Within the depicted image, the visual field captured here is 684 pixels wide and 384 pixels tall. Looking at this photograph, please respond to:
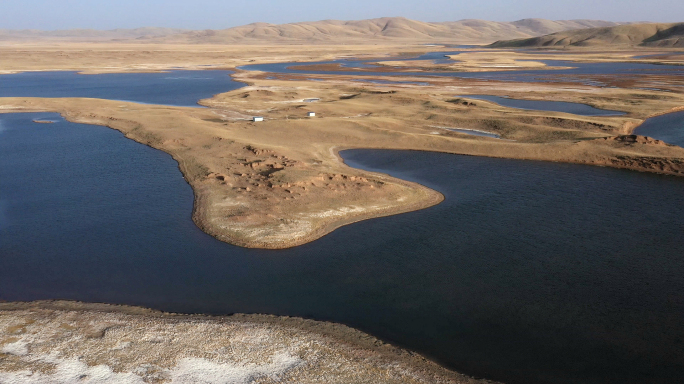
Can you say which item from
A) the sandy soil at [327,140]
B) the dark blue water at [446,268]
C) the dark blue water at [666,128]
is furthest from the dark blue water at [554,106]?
the dark blue water at [446,268]

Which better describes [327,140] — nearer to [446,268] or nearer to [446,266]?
[446,266]

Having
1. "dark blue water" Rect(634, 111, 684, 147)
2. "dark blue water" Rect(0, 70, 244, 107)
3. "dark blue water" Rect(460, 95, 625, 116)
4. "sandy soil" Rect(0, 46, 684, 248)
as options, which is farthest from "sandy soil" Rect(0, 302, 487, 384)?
"dark blue water" Rect(460, 95, 625, 116)

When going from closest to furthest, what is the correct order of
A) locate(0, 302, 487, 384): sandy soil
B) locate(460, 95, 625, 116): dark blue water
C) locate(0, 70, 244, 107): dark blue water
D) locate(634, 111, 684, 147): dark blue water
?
locate(0, 302, 487, 384): sandy soil
locate(634, 111, 684, 147): dark blue water
locate(460, 95, 625, 116): dark blue water
locate(0, 70, 244, 107): dark blue water

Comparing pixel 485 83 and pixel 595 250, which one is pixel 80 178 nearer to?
pixel 595 250

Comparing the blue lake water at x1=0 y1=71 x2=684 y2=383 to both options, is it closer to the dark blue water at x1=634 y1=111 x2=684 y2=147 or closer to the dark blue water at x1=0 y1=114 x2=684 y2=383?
the dark blue water at x1=0 y1=114 x2=684 y2=383

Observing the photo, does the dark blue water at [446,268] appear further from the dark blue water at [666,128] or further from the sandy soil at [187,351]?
the dark blue water at [666,128]

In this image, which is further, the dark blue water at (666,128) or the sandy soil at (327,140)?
the dark blue water at (666,128)

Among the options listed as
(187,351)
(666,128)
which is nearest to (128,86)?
(666,128)

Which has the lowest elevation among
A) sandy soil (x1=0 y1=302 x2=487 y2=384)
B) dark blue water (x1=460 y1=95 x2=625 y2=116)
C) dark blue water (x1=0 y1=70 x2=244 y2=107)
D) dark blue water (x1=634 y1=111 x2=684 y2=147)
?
sandy soil (x1=0 y1=302 x2=487 y2=384)
